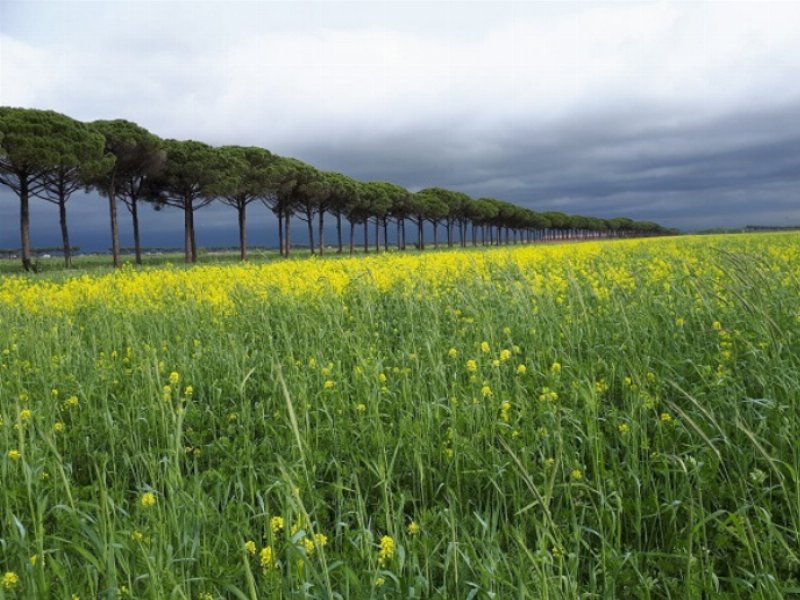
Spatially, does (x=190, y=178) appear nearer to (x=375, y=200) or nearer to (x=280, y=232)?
(x=280, y=232)

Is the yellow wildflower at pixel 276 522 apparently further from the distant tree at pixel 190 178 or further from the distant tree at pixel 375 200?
the distant tree at pixel 375 200

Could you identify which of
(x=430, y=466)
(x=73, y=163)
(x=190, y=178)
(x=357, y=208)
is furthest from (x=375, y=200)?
(x=430, y=466)

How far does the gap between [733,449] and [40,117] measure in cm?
4019

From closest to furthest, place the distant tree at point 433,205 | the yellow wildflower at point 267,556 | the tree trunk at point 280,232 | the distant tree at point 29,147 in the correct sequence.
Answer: the yellow wildflower at point 267,556 < the distant tree at point 29,147 < the tree trunk at point 280,232 < the distant tree at point 433,205

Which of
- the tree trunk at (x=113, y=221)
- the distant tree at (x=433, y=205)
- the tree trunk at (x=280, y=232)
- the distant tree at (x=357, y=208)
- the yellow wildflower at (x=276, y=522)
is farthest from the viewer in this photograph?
the distant tree at (x=433, y=205)

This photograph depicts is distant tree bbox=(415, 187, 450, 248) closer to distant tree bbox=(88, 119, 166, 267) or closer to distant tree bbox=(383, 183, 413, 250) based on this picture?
distant tree bbox=(383, 183, 413, 250)

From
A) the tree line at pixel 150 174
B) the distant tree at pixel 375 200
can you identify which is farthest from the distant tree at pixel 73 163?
the distant tree at pixel 375 200

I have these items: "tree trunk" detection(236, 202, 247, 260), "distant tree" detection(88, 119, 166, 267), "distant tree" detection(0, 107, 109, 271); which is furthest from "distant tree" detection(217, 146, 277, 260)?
"distant tree" detection(0, 107, 109, 271)

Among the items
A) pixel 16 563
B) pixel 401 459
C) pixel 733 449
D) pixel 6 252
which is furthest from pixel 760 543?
pixel 6 252

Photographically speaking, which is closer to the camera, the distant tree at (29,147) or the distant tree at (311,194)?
the distant tree at (29,147)

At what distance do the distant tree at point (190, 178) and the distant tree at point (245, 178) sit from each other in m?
0.48

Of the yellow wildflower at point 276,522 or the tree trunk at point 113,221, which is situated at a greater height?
the tree trunk at point 113,221

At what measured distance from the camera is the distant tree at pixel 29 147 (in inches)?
1247

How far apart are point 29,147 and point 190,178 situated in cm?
1176
